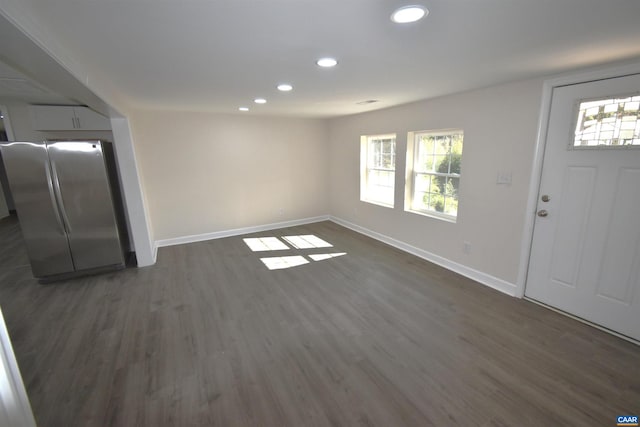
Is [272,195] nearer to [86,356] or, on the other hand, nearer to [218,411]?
[86,356]

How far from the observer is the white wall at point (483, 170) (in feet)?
9.09

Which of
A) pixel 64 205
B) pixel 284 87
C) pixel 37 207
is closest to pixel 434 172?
pixel 284 87

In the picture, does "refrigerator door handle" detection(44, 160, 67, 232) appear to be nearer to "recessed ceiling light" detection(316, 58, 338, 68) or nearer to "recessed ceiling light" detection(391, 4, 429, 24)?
"recessed ceiling light" detection(316, 58, 338, 68)

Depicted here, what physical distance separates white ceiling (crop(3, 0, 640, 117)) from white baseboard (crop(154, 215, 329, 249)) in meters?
2.87

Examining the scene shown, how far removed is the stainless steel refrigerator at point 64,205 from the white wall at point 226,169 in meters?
0.80

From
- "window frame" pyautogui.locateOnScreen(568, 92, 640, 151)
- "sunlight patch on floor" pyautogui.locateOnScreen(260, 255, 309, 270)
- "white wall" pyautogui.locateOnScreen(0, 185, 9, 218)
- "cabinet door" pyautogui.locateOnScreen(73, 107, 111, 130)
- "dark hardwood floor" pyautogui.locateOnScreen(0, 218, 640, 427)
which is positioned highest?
"cabinet door" pyautogui.locateOnScreen(73, 107, 111, 130)

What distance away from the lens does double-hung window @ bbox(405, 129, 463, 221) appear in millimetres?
3555

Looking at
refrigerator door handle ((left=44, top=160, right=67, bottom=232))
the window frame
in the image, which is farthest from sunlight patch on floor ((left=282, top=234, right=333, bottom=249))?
the window frame

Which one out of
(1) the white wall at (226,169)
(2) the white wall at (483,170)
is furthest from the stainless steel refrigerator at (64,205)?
(2) the white wall at (483,170)

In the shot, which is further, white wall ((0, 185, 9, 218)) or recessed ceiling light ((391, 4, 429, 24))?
white wall ((0, 185, 9, 218))

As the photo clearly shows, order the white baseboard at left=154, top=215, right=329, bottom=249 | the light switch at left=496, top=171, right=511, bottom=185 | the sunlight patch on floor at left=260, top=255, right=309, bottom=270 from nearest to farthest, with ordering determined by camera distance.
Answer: the light switch at left=496, top=171, right=511, bottom=185 < the sunlight patch on floor at left=260, top=255, right=309, bottom=270 < the white baseboard at left=154, top=215, right=329, bottom=249

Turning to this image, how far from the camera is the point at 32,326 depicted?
2639 mm

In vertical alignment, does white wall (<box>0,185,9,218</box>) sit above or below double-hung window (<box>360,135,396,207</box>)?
below

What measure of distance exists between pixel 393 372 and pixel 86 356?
252cm
